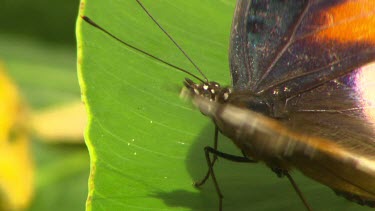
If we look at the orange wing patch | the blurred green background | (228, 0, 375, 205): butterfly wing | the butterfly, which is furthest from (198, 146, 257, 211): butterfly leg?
the blurred green background

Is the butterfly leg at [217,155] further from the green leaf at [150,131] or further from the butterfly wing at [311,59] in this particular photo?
the butterfly wing at [311,59]

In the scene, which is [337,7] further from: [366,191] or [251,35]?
[366,191]

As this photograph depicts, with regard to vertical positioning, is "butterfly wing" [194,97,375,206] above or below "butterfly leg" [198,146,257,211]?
above

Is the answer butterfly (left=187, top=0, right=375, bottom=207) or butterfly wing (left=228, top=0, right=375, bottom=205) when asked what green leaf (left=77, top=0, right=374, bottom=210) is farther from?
butterfly wing (left=228, top=0, right=375, bottom=205)

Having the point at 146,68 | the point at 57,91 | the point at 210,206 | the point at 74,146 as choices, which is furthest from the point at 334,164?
the point at 57,91

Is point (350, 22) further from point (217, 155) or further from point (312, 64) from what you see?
point (217, 155)

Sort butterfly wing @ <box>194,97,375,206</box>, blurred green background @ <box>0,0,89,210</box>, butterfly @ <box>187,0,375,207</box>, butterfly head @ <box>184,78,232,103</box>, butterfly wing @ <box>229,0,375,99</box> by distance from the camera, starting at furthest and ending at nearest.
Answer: blurred green background @ <box>0,0,89,210</box> < butterfly wing @ <box>229,0,375,99</box> < butterfly @ <box>187,0,375,207</box> < butterfly head @ <box>184,78,232,103</box> < butterfly wing @ <box>194,97,375,206</box>

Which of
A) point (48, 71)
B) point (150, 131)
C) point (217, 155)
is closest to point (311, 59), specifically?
point (217, 155)
